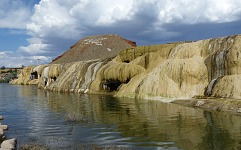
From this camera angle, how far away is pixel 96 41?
446 ft

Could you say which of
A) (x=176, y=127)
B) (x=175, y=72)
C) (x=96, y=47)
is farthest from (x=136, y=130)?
(x=96, y=47)

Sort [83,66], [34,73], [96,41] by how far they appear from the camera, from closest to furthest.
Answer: [83,66]
[34,73]
[96,41]

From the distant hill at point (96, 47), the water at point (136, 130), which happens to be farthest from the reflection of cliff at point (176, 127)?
the distant hill at point (96, 47)

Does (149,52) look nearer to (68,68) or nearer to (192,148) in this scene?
(68,68)

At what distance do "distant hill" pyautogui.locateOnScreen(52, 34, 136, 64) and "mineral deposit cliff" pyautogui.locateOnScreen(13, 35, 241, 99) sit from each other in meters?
60.4

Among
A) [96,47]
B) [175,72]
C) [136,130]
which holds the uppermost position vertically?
[96,47]

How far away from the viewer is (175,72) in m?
43.0

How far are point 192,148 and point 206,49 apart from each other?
29.4 m

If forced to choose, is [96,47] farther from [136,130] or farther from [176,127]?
[136,130]

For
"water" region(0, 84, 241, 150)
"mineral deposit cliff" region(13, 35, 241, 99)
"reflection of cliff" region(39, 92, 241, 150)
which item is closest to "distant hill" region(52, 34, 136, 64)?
"mineral deposit cliff" region(13, 35, 241, 99)

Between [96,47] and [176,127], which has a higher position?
[96,47]

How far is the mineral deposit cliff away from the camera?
124ft

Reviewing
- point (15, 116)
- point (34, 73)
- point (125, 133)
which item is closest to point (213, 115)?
point (125, 133)

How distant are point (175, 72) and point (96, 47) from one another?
89601mm
